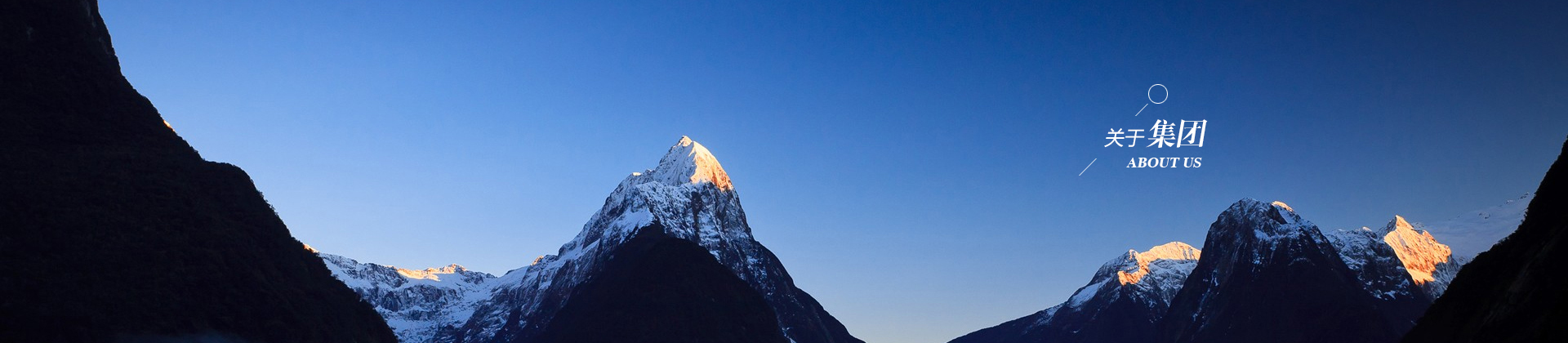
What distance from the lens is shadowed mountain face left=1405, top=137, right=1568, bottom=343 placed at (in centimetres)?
9619

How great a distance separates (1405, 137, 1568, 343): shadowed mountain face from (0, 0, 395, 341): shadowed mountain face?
354ft

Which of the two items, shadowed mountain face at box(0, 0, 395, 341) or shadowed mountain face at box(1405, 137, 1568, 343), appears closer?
shadowed mountain face at box(1405, 137, 1568, 343)

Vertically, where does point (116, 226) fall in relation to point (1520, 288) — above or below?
below

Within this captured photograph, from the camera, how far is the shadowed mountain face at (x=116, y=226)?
115312 millimetres

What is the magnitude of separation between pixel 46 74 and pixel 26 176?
58.9 ft

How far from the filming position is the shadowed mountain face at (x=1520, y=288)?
9619cm

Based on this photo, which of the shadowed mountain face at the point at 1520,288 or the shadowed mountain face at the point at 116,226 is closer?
the shadowed mountain face at the point at 1520,288

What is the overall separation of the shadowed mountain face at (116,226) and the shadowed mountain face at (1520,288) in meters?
108

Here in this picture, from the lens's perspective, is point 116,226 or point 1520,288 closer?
point 1520,288

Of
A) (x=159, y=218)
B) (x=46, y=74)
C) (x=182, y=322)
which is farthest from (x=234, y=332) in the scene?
(x=46, y=74)

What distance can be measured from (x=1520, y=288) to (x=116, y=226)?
125393mm

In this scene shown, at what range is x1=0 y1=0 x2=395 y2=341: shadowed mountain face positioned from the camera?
115m

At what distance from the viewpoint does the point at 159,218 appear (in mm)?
133875

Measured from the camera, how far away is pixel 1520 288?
105562 millimetres
